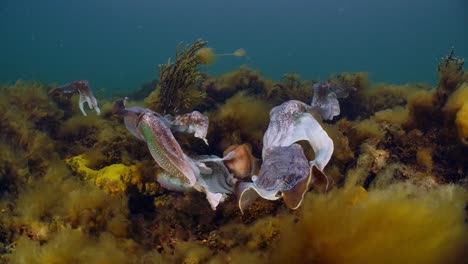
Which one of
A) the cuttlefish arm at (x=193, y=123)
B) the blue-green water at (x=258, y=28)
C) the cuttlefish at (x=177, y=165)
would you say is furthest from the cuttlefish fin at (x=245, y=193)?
the blue-green water at (x=258, y=28)

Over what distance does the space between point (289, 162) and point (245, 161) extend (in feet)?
2.40

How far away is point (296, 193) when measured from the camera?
6.95 feet

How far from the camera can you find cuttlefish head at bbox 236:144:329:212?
83.8 inches

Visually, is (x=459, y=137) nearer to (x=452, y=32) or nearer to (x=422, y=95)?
(x=422, y=95)

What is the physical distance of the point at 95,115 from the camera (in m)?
5.14

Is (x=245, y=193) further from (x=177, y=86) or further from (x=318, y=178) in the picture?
(x=177, y=86)

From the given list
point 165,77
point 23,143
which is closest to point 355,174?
point 165,77

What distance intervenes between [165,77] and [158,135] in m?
2.74

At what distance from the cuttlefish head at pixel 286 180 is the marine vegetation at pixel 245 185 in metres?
0.01

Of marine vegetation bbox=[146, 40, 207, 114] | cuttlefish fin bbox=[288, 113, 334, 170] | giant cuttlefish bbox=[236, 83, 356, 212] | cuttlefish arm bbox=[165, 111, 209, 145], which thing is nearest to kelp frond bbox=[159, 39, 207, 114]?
marine vegetation bbox=[146, 40, 207, 114]

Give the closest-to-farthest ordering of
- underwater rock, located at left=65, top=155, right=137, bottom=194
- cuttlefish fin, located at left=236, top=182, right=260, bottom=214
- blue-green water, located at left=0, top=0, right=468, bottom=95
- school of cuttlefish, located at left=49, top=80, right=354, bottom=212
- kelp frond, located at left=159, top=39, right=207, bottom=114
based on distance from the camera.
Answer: school of cuttlefish, located at left=49, top=80, right=354, bottom=212 → cuttlefish fin, located at left=236, top=182, right=260, bottom=214 → underwater rock, located at left=65, top=155, right=137, bottom=194 → kelp frond, located at left=159, top=39, right=207, bottom=114 → blue-green water, located at left=0, top=0, right=468, bottom=95

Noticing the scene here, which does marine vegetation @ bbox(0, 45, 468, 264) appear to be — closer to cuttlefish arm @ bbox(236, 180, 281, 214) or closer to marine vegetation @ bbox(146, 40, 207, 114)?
cuttlefish arm @ bbox(236, 180, 281, 214)

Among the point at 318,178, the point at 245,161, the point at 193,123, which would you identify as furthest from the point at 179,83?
the point at 318,178

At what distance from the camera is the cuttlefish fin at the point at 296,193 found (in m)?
2.10
